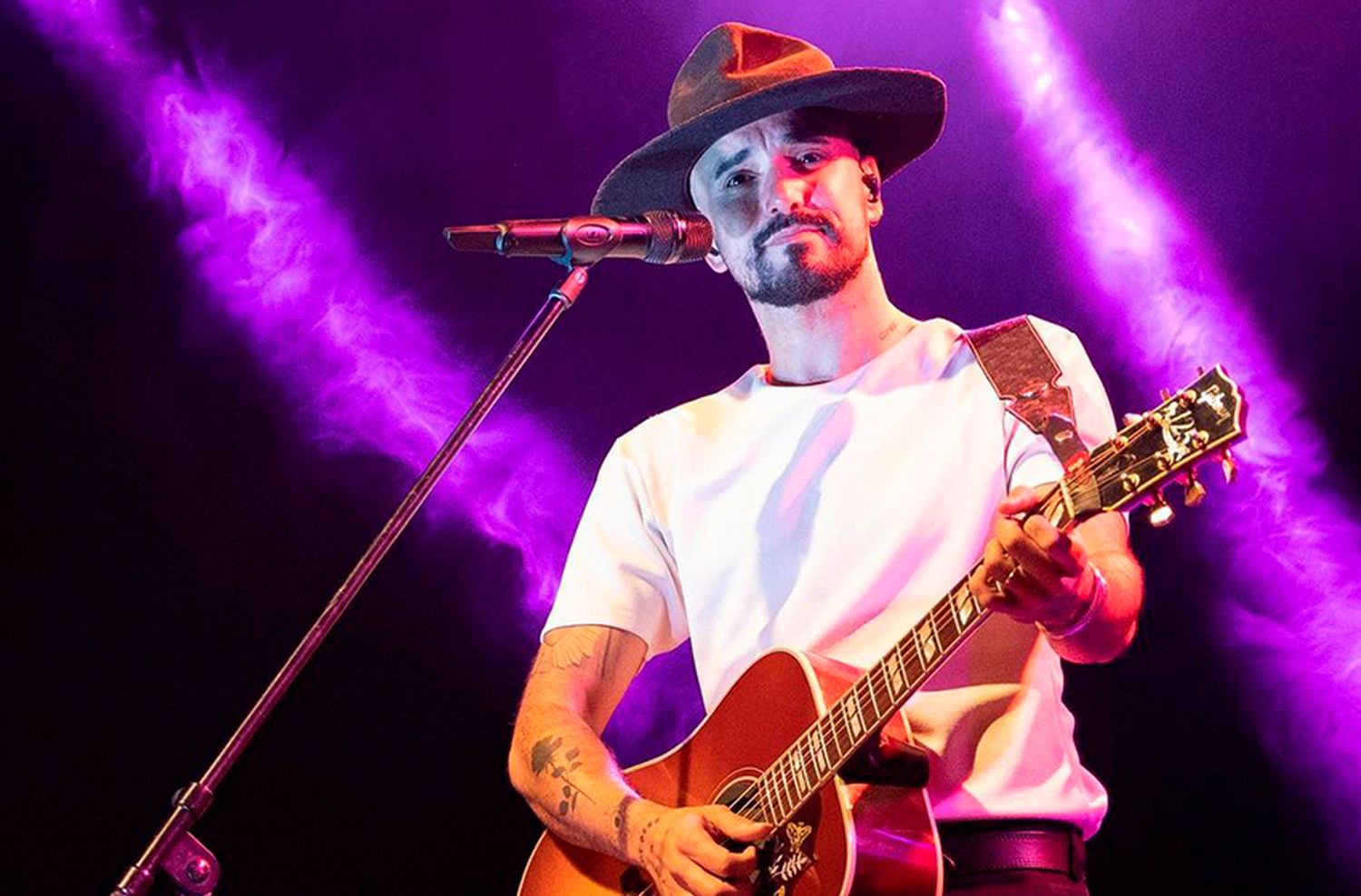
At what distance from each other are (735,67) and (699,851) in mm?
1803

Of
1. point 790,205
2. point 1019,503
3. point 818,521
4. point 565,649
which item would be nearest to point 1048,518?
point 1019,503

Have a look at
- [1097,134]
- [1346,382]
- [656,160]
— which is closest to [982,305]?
[1097,134]

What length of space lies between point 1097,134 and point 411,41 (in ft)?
7.55

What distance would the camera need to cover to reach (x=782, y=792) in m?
2.42

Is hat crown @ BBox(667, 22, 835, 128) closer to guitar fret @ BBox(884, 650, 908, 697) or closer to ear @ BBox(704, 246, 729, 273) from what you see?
ear @ BBox(704, 246, 729, 273)

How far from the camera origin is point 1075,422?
2543 millimetres

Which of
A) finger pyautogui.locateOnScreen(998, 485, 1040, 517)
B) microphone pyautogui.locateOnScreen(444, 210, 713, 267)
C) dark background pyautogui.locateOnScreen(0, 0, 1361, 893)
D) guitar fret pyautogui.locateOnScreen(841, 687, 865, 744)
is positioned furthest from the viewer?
dark background pyautogui.locateOnScreen(0, 0, 1361, 893)

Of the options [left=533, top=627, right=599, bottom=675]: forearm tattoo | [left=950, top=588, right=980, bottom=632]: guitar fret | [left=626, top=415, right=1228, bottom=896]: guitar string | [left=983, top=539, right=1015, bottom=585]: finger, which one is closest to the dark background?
[left=533, top=627, right=599, bottom=675]: forearm tattoo

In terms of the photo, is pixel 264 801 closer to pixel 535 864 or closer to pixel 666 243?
pixel 535 864

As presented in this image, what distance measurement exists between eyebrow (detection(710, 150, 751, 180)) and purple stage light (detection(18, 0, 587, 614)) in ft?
5.59

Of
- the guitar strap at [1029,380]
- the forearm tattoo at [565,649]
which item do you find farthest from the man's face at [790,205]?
the forearm tattoo at [565,649]

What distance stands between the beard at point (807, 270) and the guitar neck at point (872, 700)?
3.55 feet

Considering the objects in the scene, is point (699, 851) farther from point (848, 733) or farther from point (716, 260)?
point (716, 260)

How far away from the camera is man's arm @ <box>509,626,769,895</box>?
2418 mm
